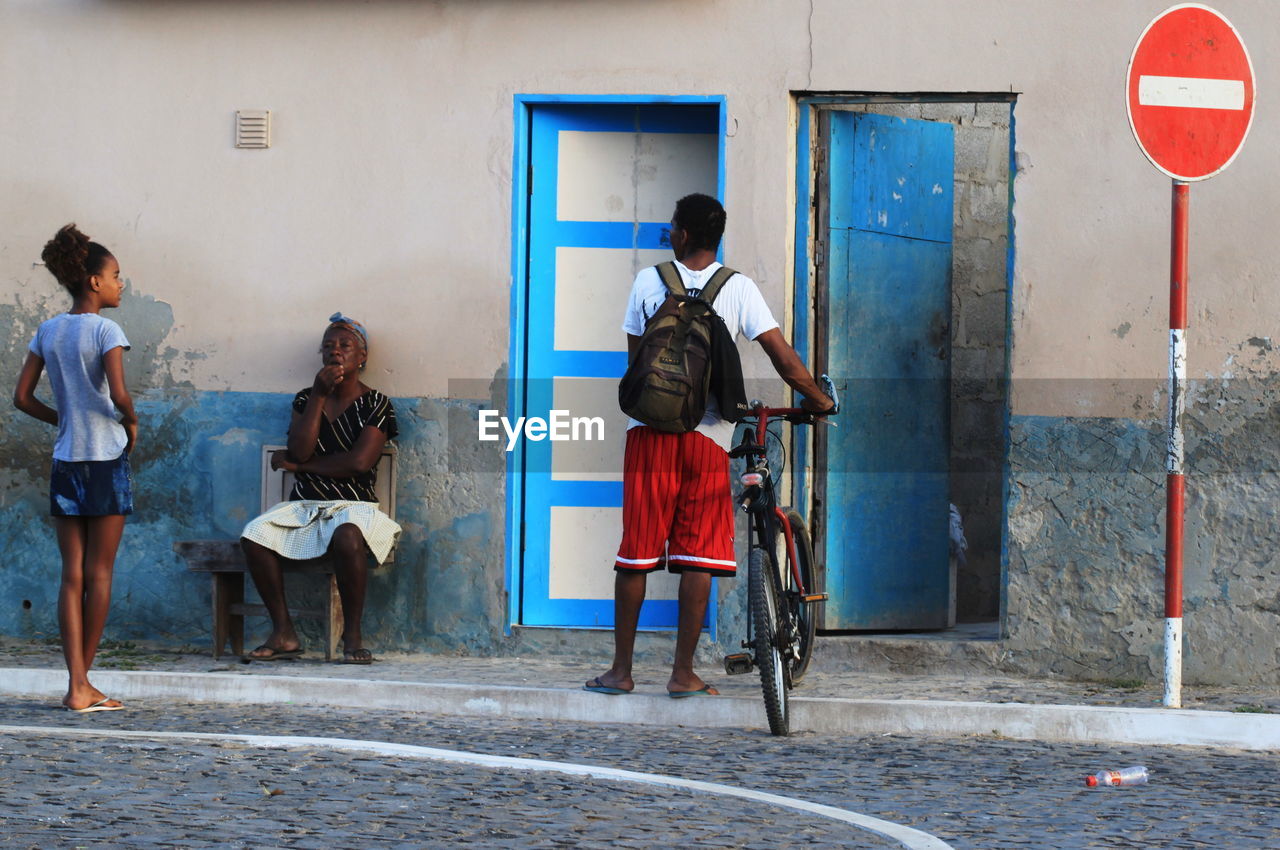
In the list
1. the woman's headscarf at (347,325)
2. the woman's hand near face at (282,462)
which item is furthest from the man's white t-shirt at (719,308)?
the woman's hand near face at (282,462)

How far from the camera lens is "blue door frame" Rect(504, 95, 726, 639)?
8.33 m

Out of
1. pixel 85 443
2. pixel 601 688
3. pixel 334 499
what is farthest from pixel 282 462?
pixel 601 688

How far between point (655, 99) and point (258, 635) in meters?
3.14

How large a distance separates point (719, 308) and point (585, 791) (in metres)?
2.25

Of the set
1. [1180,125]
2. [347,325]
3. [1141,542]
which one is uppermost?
[1180,125]

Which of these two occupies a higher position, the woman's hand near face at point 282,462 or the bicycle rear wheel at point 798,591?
the woman's hand near face at point 282,462

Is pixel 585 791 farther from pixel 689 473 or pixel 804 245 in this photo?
pixel 804 245

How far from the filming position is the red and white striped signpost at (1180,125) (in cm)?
677

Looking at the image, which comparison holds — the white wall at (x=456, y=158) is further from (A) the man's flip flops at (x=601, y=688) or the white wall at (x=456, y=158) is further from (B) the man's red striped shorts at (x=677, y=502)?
(A) the man's flip flops at (x=601, y=688)

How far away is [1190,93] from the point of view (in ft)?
22.4

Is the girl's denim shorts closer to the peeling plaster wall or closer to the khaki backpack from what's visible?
the peeling plaster wall

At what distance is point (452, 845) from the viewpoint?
14.9 ft

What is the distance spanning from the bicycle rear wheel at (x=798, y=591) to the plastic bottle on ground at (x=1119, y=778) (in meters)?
1.40

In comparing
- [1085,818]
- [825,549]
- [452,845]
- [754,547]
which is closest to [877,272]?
[825,549]
